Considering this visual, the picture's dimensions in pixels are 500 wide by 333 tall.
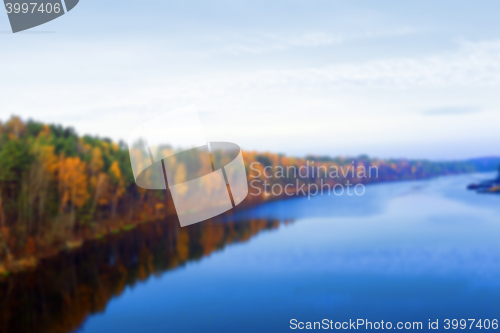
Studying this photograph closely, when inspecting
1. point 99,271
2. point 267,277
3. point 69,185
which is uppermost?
point 69,185

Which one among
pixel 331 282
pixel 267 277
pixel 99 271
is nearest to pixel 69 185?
pixel 99 271

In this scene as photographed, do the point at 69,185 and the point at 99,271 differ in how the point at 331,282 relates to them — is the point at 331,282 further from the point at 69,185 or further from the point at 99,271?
the point at 69,185

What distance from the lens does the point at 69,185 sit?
6.86m

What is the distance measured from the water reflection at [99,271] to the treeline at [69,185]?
0.39 meters

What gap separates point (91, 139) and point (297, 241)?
16.7 ft

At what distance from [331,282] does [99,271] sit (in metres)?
3.14

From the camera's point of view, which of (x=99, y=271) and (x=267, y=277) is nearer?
(x=267, y=277)

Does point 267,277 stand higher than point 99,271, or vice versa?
point 267,277

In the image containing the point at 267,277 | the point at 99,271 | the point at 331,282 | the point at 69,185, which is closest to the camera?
the point at 331,282

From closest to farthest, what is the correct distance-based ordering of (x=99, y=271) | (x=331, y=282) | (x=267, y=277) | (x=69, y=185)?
(x=331, y=282), (x=267, y=277), (x=99, y=271), (x=69, y=185)

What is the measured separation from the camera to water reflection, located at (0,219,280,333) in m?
4.22

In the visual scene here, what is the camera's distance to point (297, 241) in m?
6.34

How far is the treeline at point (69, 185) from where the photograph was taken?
583 centimetres

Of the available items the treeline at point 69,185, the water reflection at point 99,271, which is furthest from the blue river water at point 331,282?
the treeline at point 69,185
